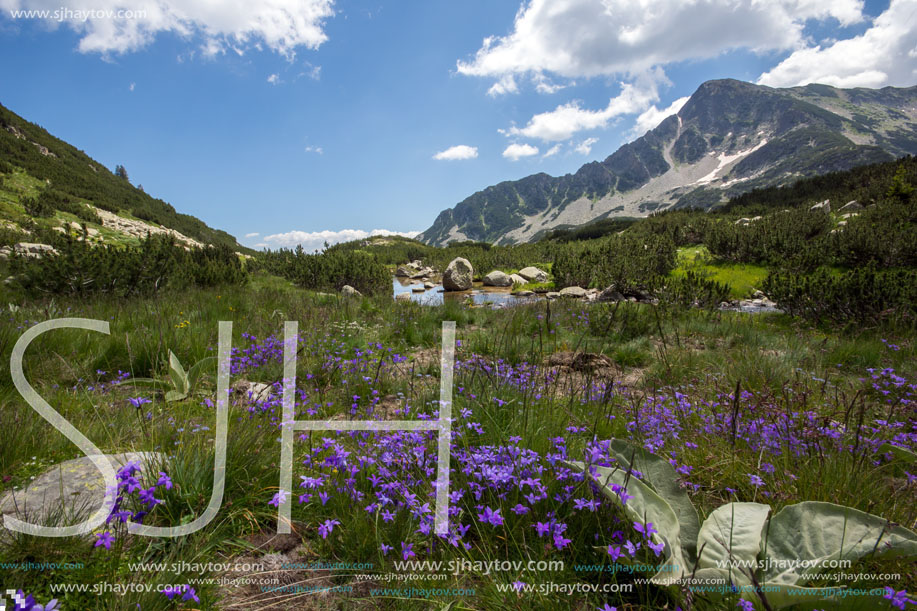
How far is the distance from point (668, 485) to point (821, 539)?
0.51m

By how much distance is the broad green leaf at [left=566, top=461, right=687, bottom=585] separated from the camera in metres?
1.34

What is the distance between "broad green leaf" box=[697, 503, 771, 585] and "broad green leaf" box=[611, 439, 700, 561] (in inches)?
3.0

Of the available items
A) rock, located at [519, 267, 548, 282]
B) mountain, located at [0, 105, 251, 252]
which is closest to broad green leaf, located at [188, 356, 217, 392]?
rock, located at [519, 267, 548, 282]

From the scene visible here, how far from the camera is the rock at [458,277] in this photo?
26.3 meters

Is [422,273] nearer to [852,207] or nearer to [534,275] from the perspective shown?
[534,275]

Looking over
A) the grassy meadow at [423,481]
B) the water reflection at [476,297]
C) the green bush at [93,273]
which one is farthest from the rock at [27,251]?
the water reflection at [476,297]

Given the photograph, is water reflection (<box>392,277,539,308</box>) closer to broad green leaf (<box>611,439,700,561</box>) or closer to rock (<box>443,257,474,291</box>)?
rock (<box>443,257,474,291</box>)

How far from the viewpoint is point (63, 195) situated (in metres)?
34.6

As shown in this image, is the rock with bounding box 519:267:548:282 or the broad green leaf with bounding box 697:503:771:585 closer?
the broad green leaf with bounding box 697:503:771:585

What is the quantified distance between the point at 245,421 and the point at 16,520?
106cm

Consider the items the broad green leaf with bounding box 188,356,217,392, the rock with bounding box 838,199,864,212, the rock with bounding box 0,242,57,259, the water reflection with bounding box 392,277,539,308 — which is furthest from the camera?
the rock with bounding box 838,199,864,212

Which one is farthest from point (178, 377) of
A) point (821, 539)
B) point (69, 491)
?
point (821, 539)

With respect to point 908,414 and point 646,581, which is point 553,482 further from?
point 908,414

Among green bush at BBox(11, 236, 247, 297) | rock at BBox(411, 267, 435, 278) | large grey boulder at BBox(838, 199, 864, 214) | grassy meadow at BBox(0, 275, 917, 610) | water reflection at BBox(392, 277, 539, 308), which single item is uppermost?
large grey boulder at BBox(838, 199, 864, 214)
